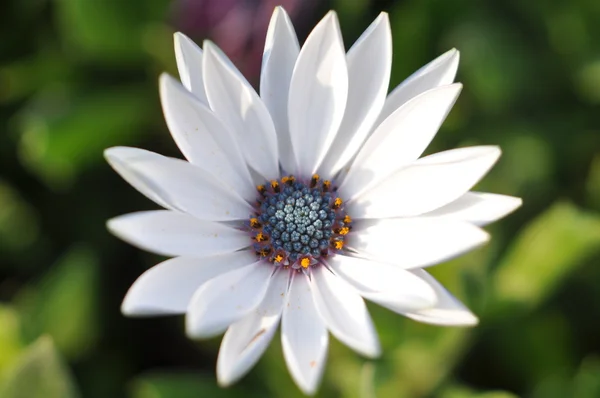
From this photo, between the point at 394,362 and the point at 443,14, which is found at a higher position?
the point at 443,14

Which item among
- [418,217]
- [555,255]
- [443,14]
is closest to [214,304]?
[418,217]

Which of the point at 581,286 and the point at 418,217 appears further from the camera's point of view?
the point at 581,286

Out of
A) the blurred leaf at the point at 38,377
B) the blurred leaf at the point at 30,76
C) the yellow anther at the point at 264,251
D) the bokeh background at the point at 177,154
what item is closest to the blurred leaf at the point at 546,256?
the bokeh background at the point at 177,154

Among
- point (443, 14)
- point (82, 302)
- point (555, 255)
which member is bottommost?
point (82, 302)

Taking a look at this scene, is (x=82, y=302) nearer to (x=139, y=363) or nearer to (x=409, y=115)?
(x=139, y=363)

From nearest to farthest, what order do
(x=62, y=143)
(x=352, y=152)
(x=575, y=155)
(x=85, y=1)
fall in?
(x=352, y=152) < (x=62, y=143) < (x=85, y=1) < (x=575, y=155)

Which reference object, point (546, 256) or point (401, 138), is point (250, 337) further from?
point (546, 256)

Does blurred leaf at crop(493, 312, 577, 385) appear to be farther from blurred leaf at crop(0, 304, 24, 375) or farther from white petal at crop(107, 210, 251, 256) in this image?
blurred leaf at crop(0, 304, 24, 375)
